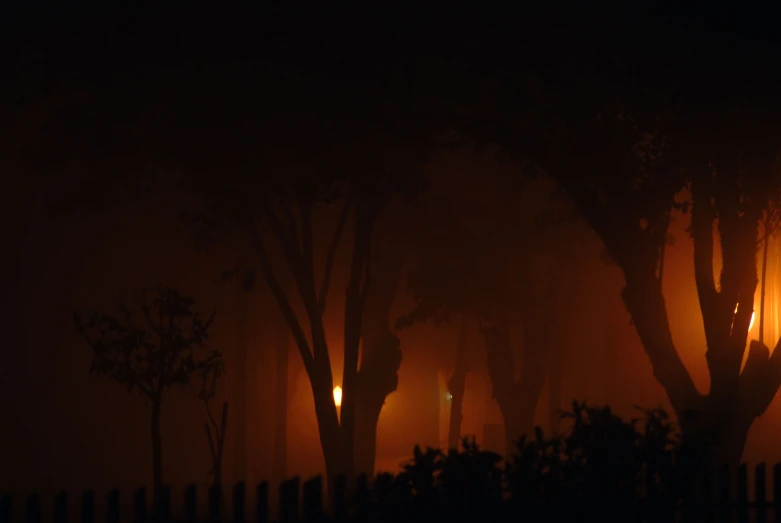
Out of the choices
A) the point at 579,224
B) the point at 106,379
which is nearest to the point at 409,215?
the point at 579,224

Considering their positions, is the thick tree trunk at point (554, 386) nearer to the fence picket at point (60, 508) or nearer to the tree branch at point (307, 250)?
the tree branch at point (307, 250)

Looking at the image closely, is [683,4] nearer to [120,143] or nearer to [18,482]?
[120,143]

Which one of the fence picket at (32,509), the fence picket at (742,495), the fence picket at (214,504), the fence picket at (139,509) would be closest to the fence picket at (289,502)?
the fence picket at (214,504)

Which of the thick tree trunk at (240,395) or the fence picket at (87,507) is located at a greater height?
the thick tree trunk at (240,395)

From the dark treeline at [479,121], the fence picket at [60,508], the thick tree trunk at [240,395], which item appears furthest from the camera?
the thick tree trunk at [240,395]

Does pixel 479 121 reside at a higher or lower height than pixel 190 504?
higher

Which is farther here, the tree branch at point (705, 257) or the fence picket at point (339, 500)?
the tree branch at point (705, 257)

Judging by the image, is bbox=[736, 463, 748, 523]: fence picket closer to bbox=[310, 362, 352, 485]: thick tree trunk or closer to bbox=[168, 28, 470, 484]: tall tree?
bbox=[168, 28, 470, 484]: tall tree

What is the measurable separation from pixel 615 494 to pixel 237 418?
486 inches

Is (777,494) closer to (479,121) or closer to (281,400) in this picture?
(479,121)

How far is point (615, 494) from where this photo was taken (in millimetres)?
7160

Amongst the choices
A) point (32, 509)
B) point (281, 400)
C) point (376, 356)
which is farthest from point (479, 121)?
point (281, 400)

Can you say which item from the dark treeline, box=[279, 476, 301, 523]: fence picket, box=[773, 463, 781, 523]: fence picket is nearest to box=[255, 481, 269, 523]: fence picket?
box=[279, 476, 301, 523]: fence picket

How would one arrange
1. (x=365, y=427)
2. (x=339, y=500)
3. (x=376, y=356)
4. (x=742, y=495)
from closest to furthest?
(x=339, y=500) < (x=742, y=495) < (x=365, y=427) < (x=376, y=356)
